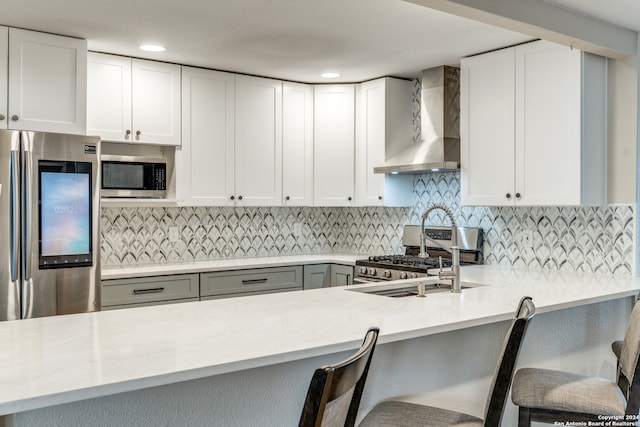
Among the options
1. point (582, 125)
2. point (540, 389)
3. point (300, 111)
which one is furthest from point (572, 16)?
point (300, 111)

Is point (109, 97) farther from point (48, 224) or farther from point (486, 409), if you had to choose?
point (486, 409)

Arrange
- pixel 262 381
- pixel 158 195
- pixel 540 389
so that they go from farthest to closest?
pixel 158 195
pixel 540 389
pixel 262 381

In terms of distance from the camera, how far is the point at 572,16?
9.53 ft

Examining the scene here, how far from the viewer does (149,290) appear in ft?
12.3

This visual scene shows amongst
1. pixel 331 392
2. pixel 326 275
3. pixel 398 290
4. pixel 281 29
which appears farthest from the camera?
pixel 326 275

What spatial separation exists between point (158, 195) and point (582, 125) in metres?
2.87

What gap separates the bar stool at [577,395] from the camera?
2.07 m

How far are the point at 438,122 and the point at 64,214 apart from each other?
8.52 ft

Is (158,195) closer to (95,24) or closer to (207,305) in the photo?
(95,24)

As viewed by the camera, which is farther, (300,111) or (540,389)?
(300,111)

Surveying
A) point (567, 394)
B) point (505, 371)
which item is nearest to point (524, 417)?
point (567, 394)

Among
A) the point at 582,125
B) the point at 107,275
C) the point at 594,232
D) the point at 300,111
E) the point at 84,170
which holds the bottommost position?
the point at 107,275

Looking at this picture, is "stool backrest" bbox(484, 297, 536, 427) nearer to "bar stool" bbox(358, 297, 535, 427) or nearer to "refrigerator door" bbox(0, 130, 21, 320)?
"bar stool" bbox(358, 297, 535, 427)

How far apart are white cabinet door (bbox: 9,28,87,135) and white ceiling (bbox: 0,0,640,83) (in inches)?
3.7
